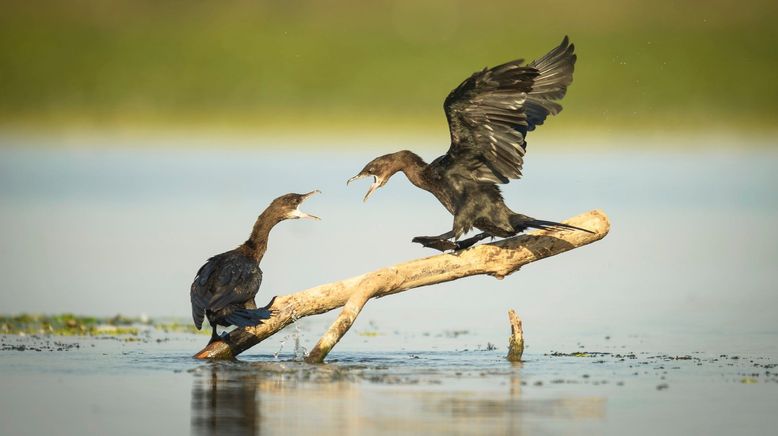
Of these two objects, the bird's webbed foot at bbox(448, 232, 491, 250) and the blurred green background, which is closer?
the bird's webbed foot at bbox(448, 232, 491, 250)

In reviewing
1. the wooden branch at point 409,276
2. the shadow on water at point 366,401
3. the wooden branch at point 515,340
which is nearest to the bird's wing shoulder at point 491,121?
the wooden branch at point 409,276

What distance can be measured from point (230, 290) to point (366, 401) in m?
1.83

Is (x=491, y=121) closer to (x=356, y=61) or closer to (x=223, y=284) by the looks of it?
(x=223, y=284)

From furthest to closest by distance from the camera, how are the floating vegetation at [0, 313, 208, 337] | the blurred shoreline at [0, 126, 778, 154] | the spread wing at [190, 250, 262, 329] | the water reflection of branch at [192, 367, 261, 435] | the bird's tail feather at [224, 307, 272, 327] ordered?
1. the blurred shoreline at [0, 126, 778, 154]
2. the floating vegetation at [0, 313, 208, 337]
3. the spread wing at [190, 250, 262, 329]
4. the bird's tail feather at [224, 307, 272, 327]
5. the water reflection of branch at [192, 367, 261, 435]

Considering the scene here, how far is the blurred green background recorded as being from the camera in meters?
27.5

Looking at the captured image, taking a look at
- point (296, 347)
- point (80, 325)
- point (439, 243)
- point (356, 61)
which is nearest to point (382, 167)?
point (439, 243)

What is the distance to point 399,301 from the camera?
12.9m

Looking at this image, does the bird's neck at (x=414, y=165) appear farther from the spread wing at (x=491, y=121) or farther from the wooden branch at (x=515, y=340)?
the wooden branch at (x=515, y=340)

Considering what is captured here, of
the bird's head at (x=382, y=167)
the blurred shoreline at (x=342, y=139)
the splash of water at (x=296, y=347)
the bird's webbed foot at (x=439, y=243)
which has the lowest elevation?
the splash of water at (x=296, y=347)

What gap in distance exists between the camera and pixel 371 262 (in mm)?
13969

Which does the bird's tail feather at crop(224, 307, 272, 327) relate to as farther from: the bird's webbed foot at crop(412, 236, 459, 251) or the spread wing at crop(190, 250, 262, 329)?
the bird's webbed foot at crop(412, 236, 459, 251)

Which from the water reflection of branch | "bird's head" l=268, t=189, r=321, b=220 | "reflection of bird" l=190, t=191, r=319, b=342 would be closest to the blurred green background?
"bird's head" l=268, t=189, r=321, b=220

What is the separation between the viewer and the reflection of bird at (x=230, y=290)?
9367 mm

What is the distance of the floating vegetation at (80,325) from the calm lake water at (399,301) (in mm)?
333
